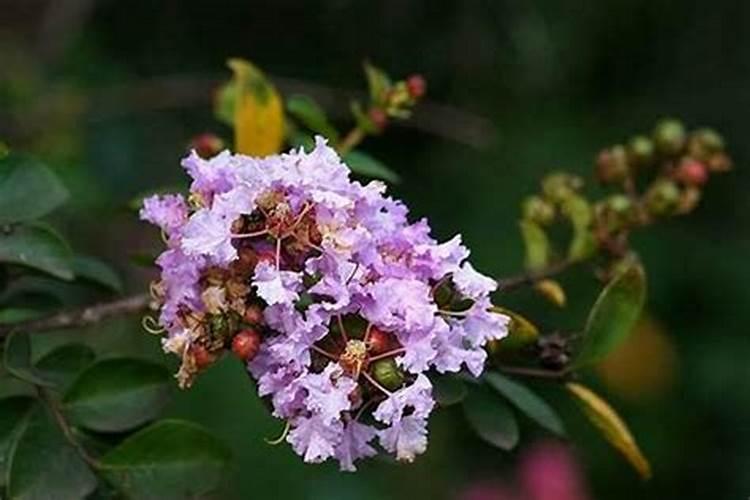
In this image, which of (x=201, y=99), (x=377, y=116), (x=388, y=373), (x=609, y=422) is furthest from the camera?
(x=201, y=99)

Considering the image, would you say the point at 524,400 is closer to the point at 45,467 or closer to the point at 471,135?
the point at 45,467

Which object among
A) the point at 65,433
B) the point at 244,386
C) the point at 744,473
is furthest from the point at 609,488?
the point at 65,433

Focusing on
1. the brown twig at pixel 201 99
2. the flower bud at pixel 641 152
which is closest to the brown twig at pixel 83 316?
the flower bud at pixel 641 152

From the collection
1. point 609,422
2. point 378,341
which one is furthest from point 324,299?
point 609,422

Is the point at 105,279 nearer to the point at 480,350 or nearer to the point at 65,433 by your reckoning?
the point at 65,433

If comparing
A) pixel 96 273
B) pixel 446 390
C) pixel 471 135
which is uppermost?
pixel 446 390

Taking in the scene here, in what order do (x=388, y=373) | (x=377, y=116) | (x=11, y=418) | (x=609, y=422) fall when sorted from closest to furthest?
(x=388, y=373) < (x=11, y=418) < (x=609, y=422) < (x=377, y=116)

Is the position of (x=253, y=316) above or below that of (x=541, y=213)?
above
